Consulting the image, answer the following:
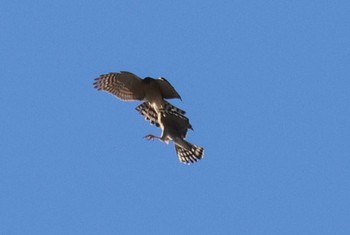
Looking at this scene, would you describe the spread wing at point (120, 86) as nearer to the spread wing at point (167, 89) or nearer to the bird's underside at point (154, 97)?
the bird's underside at point (154, 97)

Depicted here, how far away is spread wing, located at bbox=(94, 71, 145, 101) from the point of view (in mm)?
18016

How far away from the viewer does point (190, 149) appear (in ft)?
60.4

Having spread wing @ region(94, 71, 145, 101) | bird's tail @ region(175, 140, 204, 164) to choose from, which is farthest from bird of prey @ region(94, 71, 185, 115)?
bird's tail @ region(175, 140, 204, 164)

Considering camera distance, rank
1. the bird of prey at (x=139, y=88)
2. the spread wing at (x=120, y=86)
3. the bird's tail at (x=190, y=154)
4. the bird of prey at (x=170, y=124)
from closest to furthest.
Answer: the bird of prey at (x=170, y=124)
the bird of prey at (x=139, y=88)
the spread wing at (x=120, y=86)
the bird's tail at (x=190, y=154)

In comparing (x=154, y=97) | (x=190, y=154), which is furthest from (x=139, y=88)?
(x=190, y=154)

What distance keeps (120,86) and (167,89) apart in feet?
4.09

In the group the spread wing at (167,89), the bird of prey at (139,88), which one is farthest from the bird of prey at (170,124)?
the spread wing at (167,89)

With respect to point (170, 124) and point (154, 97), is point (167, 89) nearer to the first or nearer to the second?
point (154, 97)

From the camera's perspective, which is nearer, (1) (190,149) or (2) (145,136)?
(2) (145,136)

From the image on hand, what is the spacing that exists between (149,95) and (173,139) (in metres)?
1.31

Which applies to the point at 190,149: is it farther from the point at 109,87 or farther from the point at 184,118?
the point at 109,87

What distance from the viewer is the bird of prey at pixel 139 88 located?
1778 centimetres

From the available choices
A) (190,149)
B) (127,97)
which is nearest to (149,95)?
(127,97)

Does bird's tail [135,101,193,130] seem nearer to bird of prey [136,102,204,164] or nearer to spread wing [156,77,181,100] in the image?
bird of prey [136,102,204,164]
